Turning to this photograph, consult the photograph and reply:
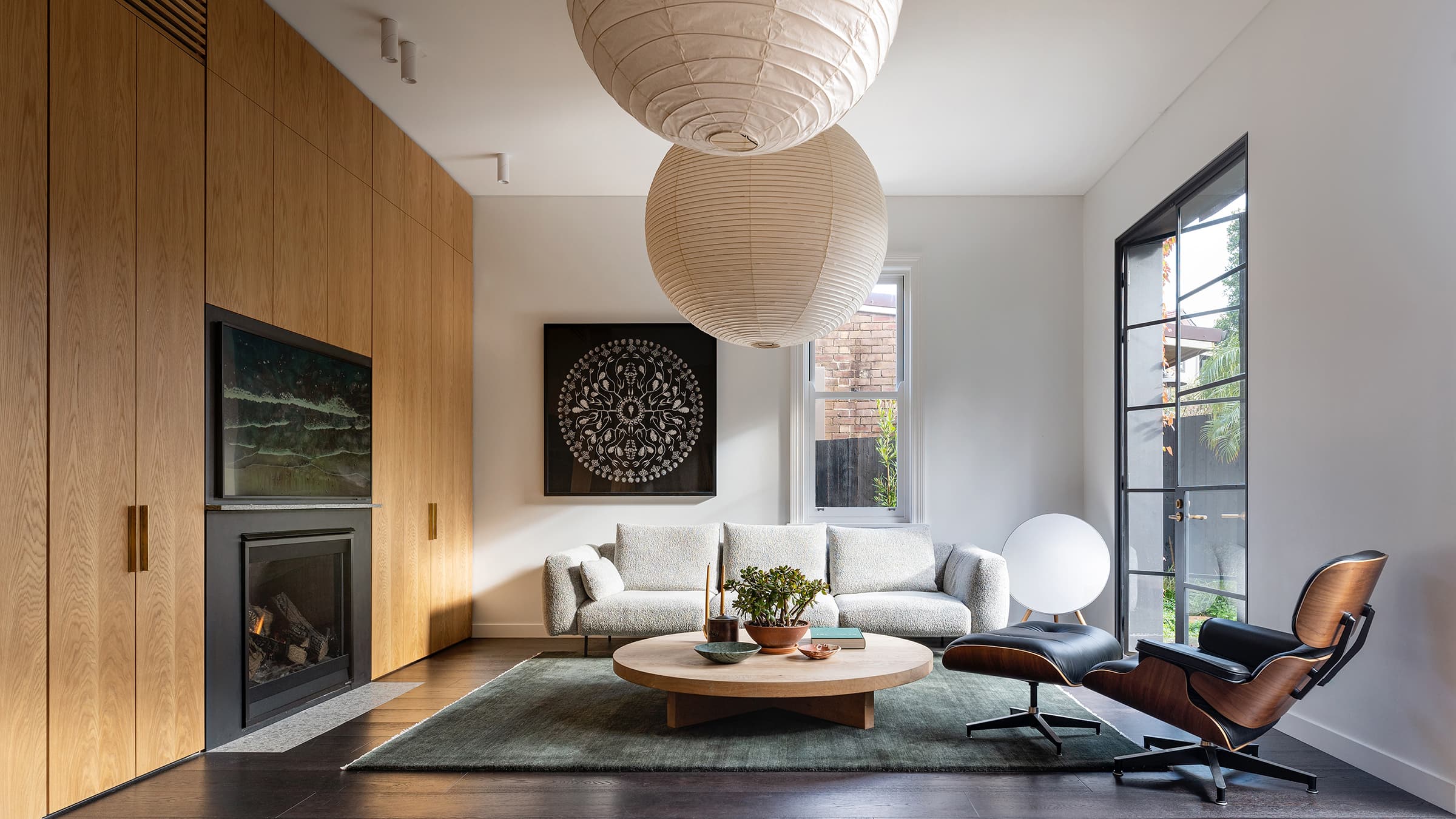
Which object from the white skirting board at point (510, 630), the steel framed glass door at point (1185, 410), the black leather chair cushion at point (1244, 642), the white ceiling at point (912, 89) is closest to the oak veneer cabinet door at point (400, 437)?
the white ceiling at point (912, 89)

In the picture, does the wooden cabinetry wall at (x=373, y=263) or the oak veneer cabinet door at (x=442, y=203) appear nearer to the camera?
the wooden cabinetry wall at (x=373, y=263)

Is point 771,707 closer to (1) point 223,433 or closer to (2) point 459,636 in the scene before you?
(1) point 223,433

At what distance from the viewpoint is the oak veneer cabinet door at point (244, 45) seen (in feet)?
11.8

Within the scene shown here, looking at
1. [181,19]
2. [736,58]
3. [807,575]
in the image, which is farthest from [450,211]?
[736,58]

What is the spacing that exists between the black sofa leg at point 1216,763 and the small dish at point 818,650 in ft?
3.60

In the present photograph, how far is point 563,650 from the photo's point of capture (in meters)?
5.69

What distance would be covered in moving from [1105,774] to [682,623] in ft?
8.26

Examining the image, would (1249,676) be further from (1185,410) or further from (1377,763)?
(1185,410)

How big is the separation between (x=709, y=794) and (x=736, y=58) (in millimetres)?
2176

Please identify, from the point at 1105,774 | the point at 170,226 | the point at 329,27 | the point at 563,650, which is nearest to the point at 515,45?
the point at 329,27

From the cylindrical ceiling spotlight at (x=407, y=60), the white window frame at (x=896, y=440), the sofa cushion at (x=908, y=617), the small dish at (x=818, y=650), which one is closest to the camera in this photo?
the small dish at (x=818, y=650)

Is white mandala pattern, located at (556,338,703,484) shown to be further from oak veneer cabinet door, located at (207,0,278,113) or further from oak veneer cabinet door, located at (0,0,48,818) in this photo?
oak veneer cabinet door, located at (0,0,48,818)

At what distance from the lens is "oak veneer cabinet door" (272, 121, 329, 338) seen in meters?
3.97

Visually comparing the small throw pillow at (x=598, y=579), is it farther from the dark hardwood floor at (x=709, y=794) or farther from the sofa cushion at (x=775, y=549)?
the dark hardwood floor at (x=709, y=794)
